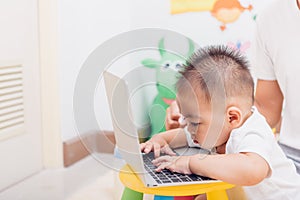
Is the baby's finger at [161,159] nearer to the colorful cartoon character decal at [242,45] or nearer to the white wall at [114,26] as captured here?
the white wall at [114,26]

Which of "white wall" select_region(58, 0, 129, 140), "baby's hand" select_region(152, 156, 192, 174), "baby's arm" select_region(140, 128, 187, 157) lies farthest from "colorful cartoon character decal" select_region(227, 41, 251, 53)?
"baby's hand" select_region(152, 156, 192, 174)

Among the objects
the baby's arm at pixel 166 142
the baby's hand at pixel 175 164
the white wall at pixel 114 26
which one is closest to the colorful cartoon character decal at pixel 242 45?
the white wall at pixel 114 26

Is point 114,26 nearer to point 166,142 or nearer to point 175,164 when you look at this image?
point 166,142

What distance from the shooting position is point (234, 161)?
71cm

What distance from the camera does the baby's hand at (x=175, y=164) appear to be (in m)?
0.79

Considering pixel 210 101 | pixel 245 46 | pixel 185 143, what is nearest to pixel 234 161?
pixel 210 101

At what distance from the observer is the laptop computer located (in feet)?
2.43

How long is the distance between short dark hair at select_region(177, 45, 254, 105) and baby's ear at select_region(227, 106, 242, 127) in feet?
0.08

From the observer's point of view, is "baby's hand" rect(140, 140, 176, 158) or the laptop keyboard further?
"baby's hand" rect(140, 140, 176, 158)

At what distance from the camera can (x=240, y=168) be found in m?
0.71

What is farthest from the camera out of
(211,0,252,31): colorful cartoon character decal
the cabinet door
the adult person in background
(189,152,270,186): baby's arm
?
(211,0,252,31): colorful cartoon character decal

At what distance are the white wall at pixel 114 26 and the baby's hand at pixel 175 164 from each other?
2.74 feet

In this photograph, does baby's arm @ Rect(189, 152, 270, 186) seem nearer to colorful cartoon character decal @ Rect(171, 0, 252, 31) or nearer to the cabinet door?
the cabinet door

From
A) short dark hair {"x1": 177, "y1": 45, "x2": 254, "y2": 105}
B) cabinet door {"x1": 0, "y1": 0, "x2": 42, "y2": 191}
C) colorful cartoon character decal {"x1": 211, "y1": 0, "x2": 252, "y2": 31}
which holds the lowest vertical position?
cabinet door {"x1": 0, "y1": 0, "x2": 42, "y2": 191}
